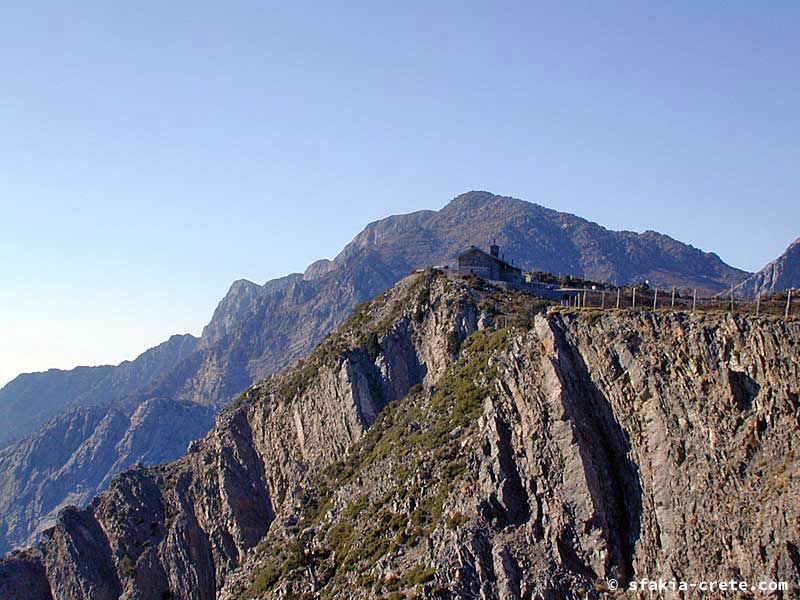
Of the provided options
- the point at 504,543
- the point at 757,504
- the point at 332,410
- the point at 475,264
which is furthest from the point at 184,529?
the point at 757,504

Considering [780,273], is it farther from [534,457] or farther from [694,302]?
[534,457]

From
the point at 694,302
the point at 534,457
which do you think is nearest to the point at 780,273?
the point at 694,302

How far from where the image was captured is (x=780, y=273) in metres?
172

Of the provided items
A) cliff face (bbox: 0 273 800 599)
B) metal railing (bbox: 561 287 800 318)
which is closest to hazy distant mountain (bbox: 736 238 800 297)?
metal railing (bbox: 561 287 800 318)

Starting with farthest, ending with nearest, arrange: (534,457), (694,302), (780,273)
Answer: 1. (780,273)
2. (694,302)
3. (534,457)

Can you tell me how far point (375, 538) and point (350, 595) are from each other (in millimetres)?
3727

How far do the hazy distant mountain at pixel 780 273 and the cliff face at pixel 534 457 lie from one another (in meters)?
100

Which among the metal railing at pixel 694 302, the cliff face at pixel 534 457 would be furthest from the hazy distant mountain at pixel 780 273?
the cliff face at pixel 534 457

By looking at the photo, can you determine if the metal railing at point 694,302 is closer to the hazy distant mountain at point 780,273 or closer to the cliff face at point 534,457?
the cliff face at point 534,457

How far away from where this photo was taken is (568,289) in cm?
9338

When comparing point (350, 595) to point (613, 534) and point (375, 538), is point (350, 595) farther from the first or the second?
point (613, 534)

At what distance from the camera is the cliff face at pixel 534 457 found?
42750 mm

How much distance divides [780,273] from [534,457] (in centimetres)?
13474

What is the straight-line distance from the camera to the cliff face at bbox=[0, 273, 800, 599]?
42.8 m
